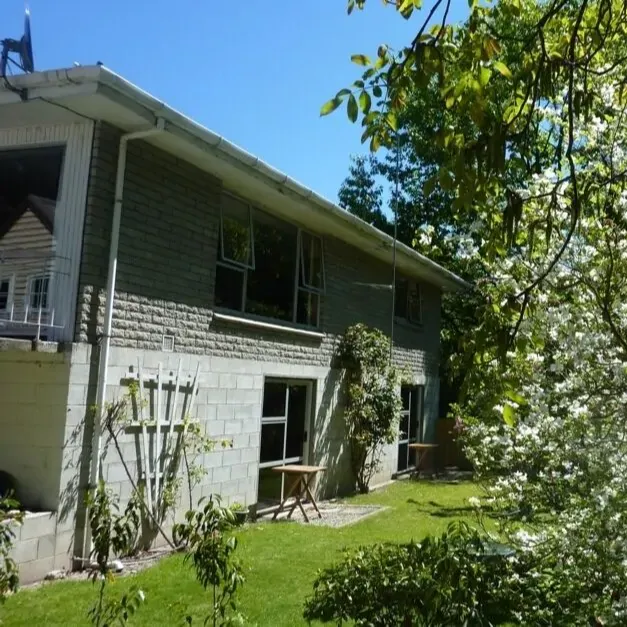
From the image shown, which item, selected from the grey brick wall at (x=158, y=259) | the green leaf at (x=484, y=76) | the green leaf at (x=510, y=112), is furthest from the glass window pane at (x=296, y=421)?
the green leaf at (x=484, y=76)

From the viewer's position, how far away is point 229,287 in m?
9.88

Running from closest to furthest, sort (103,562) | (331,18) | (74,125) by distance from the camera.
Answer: (103,562) < (331,18) < (74,125)

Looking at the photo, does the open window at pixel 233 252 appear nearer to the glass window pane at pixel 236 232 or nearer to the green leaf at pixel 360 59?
the glass window pane at pixel 236 232

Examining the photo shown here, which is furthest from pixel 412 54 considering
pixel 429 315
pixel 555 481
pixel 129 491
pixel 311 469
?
pixel 429 315

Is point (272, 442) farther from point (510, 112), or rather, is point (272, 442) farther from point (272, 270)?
point (510, 112)

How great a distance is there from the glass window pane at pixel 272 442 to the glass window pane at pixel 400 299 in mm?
5835

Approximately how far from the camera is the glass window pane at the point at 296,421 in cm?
1158

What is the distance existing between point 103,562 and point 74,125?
5621mm

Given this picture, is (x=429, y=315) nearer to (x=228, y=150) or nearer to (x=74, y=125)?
(x=228, y=150)

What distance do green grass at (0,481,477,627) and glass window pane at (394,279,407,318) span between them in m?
6.09

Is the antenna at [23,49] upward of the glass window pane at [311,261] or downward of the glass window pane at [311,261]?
upward

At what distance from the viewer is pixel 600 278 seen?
4520 mm

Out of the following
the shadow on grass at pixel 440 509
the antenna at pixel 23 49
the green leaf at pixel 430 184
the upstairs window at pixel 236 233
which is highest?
the antenna at pixel 23 49

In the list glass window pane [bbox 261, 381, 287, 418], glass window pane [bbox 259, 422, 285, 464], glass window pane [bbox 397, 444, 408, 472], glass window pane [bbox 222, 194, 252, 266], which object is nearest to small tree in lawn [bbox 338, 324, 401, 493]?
glass window pane [bbox 261, 381, 287, 418]
